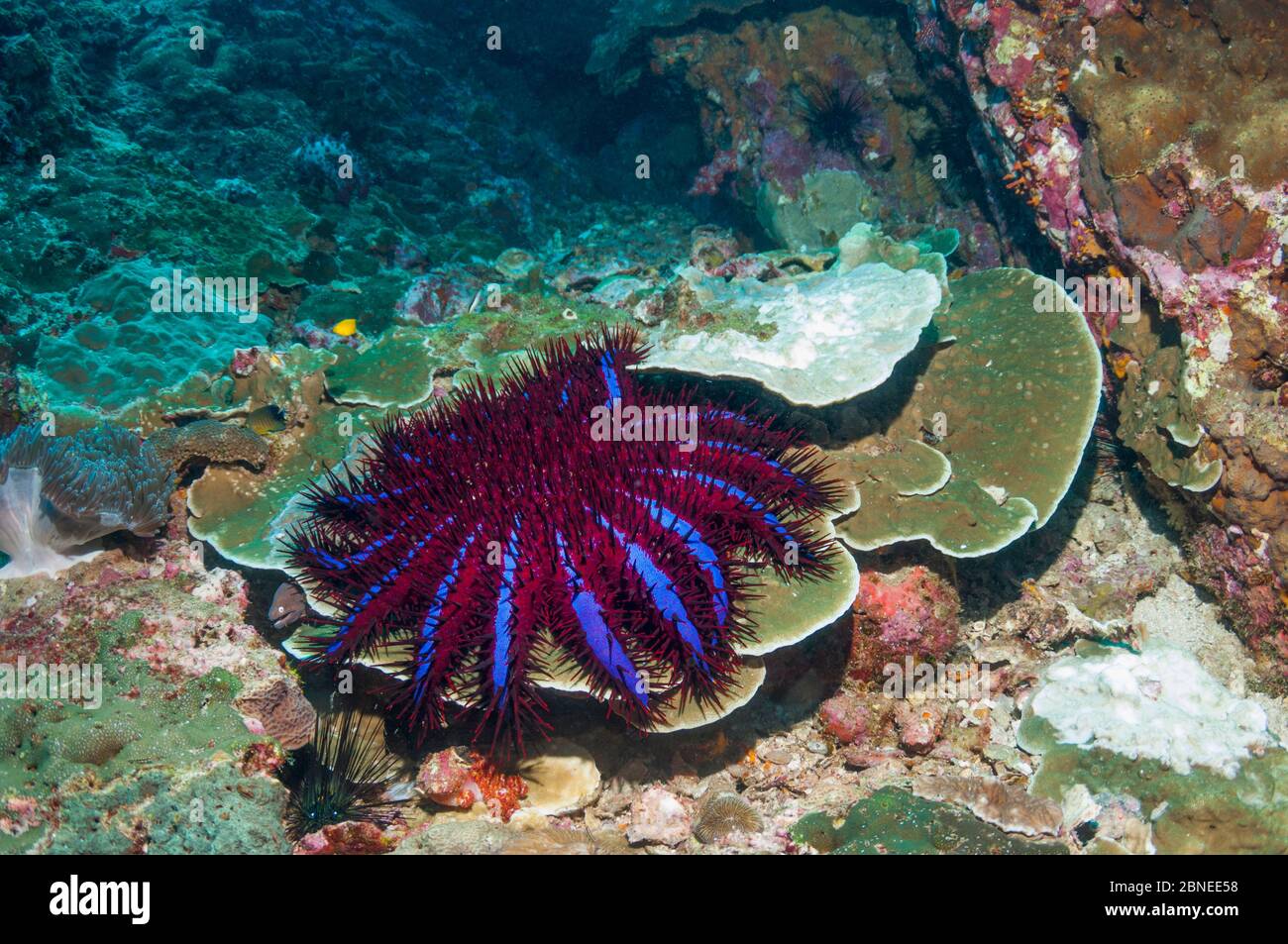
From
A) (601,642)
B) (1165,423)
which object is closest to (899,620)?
(601,642)

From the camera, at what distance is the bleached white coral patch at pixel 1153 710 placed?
3285 millimetres

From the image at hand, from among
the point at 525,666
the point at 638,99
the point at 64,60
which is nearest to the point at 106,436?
the point at 525,666

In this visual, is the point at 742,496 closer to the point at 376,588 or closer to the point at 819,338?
the point at 819,338

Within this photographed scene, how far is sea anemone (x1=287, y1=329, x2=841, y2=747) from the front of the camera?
3.02 meters

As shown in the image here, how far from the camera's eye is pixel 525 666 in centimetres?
304

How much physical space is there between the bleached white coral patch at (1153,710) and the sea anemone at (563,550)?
Answer: 155cm

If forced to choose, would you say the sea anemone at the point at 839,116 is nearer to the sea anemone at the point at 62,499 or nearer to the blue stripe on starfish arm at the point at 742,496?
the blue stripe on starfish arm at the point at 742,496

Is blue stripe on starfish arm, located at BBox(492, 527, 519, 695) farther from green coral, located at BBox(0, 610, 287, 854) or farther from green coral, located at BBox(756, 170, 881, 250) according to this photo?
green coral, located at BBox(756, 170, 881, 250)

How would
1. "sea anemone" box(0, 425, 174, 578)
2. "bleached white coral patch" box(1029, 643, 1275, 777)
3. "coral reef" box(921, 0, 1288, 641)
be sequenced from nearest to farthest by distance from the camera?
"bleached white coral patch" box(1029, 643, 1275, 777)
"sea anemone" box(0, 425, 174, 578)
"coral reef" box(921, 0, 1288, 641)

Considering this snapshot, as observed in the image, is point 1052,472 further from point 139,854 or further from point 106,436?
point 106,436

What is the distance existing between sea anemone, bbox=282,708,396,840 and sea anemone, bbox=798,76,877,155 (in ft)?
28.7

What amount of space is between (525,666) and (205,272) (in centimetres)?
651

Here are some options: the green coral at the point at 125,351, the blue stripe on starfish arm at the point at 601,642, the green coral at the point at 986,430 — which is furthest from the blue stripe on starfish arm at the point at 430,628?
the green coral at the point at 125,351

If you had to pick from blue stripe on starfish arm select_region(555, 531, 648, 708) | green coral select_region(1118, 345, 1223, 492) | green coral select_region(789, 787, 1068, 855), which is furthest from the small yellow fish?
green coral select_region(1118, 345, 1223, 492)
